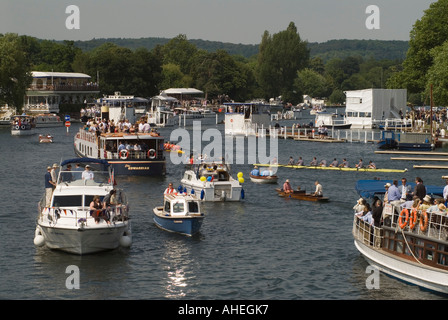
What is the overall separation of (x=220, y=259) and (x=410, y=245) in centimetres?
1109

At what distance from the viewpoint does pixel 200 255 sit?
43.9 metres

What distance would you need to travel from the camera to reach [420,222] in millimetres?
36062

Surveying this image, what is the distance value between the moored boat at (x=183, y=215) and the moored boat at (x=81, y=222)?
3.93 metres

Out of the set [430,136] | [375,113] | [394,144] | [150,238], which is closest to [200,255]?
[150,238]

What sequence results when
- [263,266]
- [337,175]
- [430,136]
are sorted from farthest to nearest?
1. [430,136]
2. [337,175]
3. [263,266]

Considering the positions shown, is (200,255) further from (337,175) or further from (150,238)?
(337,175)

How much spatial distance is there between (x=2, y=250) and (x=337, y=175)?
42.4 metres

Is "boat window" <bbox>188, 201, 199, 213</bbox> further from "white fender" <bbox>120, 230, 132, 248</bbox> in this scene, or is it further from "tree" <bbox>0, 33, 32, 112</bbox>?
"tree" <bbox>0, 33, 32, 112</bbox>

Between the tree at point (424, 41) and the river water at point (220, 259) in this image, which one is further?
the tree at point (424, 41)

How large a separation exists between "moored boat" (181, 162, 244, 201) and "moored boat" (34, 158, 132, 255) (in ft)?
50.4

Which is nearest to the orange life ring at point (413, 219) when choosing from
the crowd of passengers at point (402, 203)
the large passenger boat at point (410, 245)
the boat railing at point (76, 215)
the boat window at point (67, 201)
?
the large passenger boat at point (410, 245)

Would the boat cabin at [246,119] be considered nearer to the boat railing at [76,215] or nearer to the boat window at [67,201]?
the boat window at [67,201]

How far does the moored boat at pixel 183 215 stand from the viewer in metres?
47.5

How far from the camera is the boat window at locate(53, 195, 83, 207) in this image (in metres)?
43.1
